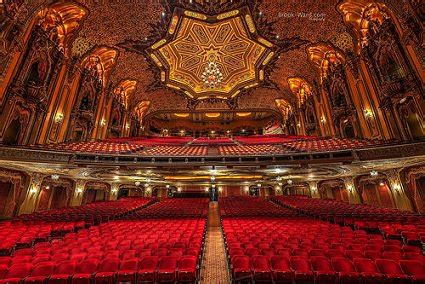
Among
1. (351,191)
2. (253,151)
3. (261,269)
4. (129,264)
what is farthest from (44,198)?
(351,191)

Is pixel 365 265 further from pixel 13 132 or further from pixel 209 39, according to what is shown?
pixel 209 39

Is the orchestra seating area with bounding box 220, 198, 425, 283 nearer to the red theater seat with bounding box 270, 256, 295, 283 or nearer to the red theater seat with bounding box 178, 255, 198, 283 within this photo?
the red theater seat with bounding box 270, 256, 295, 283

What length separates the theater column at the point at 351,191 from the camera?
12832mm

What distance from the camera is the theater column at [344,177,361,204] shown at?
12.8 metres

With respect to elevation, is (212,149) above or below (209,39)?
below

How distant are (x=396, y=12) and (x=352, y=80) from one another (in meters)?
4.16

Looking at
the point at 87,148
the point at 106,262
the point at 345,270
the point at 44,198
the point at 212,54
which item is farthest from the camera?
the point at 212,54

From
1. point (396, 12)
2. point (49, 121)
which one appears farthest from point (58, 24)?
point (396, 12)


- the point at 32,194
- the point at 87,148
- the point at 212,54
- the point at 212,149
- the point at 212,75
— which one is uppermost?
the point at 212,54

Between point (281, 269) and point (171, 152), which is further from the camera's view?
point (171, 152)

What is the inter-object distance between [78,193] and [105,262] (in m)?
12.5

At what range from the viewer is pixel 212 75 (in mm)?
21016

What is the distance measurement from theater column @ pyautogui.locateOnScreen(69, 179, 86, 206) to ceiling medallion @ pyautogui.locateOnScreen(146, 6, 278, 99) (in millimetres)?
10856

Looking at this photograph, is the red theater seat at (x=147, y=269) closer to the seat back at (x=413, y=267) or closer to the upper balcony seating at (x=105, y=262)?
the upper balcony seating at (x=105, y=262)
